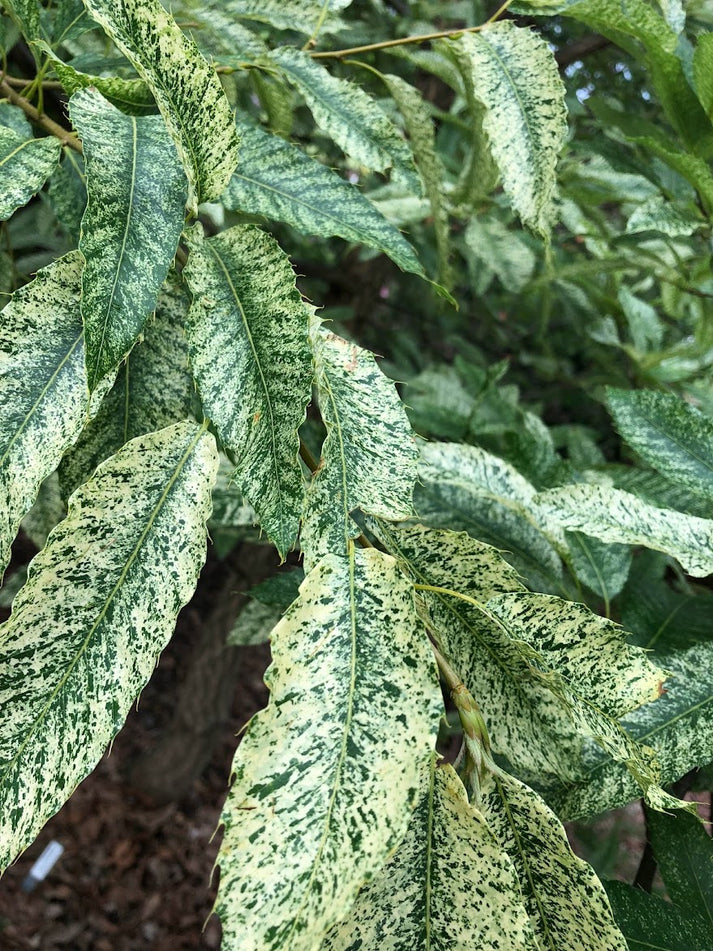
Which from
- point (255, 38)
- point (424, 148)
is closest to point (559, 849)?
point (424, 148)

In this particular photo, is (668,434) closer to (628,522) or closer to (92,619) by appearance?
(628,522)

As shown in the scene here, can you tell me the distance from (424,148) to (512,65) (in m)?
0.16

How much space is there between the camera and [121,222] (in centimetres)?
42

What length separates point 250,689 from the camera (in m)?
2.71

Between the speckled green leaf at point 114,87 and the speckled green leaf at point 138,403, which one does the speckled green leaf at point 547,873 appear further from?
the speckled green leaf at point 114,87

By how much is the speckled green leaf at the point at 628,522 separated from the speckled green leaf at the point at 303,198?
8.3 inches

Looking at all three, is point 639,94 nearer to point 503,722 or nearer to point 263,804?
point 503,722

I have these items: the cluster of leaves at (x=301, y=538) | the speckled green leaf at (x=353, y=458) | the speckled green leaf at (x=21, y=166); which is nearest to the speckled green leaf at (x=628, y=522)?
the cluster of leaves at (x=301, y=538)

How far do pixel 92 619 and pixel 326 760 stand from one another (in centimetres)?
14

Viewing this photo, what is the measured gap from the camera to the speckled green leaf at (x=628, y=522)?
21.6 inches

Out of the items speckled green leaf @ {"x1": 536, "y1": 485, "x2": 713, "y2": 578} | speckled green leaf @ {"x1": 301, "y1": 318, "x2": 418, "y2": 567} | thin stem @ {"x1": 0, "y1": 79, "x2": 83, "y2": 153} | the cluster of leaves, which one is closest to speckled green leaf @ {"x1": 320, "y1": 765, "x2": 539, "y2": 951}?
the cluster of leaves

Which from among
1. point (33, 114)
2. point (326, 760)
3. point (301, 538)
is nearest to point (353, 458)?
point (301, 538)

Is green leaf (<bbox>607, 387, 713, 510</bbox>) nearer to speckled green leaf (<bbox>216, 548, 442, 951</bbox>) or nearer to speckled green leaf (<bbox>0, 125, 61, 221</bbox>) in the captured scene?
speckled green leaf (<bbox>216, 548, 442, 951</bbox>)

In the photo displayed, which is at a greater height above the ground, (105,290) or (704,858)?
(105,290)
